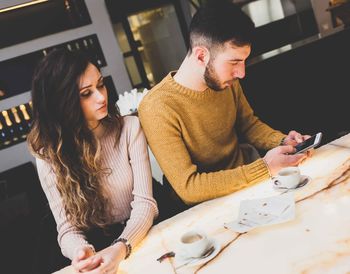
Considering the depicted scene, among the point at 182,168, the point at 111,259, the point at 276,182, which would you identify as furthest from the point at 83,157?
the point at 276,182

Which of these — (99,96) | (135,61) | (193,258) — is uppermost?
(135,61)

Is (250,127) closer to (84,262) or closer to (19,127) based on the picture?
(84,262)

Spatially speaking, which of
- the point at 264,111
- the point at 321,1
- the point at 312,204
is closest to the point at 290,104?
the point at 264,111

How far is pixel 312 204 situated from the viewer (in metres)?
1.16

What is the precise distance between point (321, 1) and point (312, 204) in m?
7.78

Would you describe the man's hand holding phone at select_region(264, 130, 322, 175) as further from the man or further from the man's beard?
the man's beard

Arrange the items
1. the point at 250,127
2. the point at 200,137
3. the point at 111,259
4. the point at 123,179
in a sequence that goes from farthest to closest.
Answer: the point at 250,127, the point at 200,137, the point at 123,179, the point at 111,259

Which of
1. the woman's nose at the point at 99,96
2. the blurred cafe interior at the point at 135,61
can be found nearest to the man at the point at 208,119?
the woman's nose at the point at 99,96

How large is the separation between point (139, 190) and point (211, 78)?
673mm

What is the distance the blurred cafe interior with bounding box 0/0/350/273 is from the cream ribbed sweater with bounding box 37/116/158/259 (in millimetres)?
287

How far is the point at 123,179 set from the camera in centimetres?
171

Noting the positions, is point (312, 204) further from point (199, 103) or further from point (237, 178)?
point (199, 103)

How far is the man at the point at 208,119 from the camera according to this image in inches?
59.1

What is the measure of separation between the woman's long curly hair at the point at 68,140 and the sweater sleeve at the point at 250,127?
925mm
